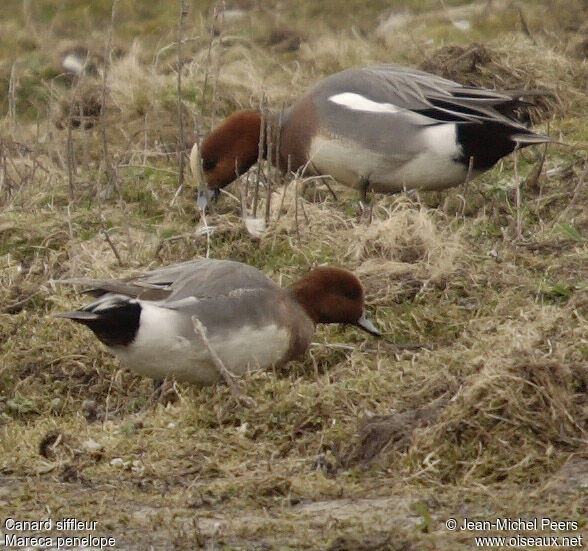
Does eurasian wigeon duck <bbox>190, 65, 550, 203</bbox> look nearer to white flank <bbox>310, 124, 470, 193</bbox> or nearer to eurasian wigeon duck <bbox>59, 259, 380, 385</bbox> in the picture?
white flank <bbox>310, 124, 470, 193</bbox>

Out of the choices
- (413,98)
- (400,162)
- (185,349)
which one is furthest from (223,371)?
(413,98)

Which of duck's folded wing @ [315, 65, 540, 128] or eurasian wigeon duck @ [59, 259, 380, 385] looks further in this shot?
duck's folded wing @ [315, 65, 540, 128]

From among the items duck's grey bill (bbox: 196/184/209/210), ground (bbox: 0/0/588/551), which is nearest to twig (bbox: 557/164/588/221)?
ground (bbox: 0/0/588/551)

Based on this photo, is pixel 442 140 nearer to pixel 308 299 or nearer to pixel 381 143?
pixel 381 143

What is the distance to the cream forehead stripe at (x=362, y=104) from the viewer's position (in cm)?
627

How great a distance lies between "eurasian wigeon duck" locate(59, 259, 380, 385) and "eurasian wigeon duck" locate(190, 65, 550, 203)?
147 cm

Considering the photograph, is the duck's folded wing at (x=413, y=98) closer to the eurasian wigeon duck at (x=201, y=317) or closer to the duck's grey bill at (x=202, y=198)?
the duck's grey bill at (x=202, y=198)

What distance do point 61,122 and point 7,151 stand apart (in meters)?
1.02

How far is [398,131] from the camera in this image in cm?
623

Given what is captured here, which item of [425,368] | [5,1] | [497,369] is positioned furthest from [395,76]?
[5,1]

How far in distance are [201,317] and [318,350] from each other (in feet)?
1.87

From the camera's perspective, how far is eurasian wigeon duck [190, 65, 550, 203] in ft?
20.3

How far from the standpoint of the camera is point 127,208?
658 cm

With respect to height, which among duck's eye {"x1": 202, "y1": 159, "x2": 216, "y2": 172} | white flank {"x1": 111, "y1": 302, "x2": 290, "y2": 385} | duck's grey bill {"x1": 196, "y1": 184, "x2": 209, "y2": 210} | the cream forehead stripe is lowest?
duck's eye {"x1": 202, "y1": 159, "x2": 216, "y2": 172}
